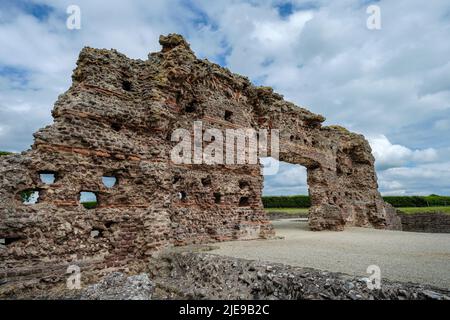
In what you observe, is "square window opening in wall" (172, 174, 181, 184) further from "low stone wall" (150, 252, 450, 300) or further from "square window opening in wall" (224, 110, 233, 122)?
"square window opening in wall" (224, 110, 233, 122)

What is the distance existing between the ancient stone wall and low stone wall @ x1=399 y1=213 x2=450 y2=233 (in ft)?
54.4

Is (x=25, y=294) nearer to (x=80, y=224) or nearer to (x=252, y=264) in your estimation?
(x=80, y=224)

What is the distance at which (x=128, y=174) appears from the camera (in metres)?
8.14

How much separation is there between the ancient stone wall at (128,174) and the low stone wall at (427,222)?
16589 millimetres

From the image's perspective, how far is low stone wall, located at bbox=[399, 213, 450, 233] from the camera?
69.2 ft

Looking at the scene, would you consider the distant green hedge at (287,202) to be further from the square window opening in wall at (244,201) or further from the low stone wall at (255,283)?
the low stone wall at (255,283)

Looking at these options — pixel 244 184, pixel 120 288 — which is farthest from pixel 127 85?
pixel 120 288

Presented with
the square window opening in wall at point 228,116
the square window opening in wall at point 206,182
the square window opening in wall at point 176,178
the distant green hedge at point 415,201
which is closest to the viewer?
the square window opening in wall at point 176,178

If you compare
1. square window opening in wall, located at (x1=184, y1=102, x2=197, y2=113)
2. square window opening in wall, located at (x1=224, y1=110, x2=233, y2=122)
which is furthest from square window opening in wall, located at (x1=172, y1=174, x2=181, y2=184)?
square window opening in wall, located at (x1=224, y1=110, x2=233, y2=122)

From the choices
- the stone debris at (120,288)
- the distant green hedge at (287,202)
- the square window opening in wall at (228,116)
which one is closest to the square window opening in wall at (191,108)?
the square window opening in wall at (228,116)

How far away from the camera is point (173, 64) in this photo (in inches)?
367

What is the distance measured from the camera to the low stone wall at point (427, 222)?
69.2 feet

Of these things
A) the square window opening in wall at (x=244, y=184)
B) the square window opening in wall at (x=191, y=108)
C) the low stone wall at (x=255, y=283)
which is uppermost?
the square window opening in wall at (x=191, y=108)
